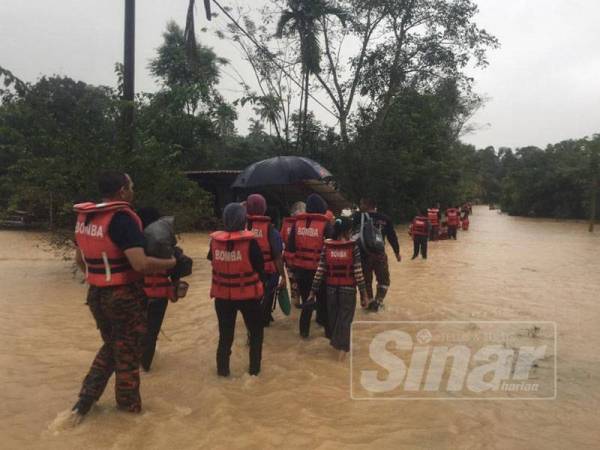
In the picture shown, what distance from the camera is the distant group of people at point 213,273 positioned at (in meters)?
3.44

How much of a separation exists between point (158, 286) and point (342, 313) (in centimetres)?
193

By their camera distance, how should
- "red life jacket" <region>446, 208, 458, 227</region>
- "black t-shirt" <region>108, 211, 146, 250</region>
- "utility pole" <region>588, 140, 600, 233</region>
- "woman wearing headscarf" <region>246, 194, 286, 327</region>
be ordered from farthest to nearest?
"utility pole" <region>588, 140, 600, 233</region>, "red life jacket" <region>446, 208, 458, 227</region>, "woman wearing headscarf" <region>246, 194, 286, 327</region>, "black t-shirt" <region>108, 211, 146, 250</region>

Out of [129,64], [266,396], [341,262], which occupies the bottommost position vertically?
[266,396]

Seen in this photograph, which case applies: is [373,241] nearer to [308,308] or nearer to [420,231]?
[308,308]

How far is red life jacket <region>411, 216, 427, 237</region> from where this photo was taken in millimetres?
13008

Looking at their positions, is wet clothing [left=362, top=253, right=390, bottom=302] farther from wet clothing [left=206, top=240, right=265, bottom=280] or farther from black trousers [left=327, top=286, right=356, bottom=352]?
wet clothing [left=206, top=240, right=265, bottom=280]

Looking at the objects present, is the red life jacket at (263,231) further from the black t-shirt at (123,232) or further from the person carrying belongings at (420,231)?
the person carrying belongings at (420,231)

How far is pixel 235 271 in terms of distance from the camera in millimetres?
4270

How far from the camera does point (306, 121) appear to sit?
24.6 meters

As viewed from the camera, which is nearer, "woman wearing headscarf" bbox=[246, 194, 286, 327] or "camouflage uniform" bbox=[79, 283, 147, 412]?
"camouflage uniform" bbox=[79, 283, 147, 412]

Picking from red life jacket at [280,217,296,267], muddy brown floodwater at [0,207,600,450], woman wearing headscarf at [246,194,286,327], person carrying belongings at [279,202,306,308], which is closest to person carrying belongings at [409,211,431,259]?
muddy brown floodwater at [0,207,600,450]

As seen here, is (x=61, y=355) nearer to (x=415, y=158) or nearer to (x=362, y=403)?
(x=362, y=403)

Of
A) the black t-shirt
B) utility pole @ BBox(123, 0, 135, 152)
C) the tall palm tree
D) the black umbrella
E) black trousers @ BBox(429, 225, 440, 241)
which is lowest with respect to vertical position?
black trousers @ BBox(429, 225, 440, 241)

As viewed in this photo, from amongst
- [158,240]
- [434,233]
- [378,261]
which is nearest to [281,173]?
[378,261]
